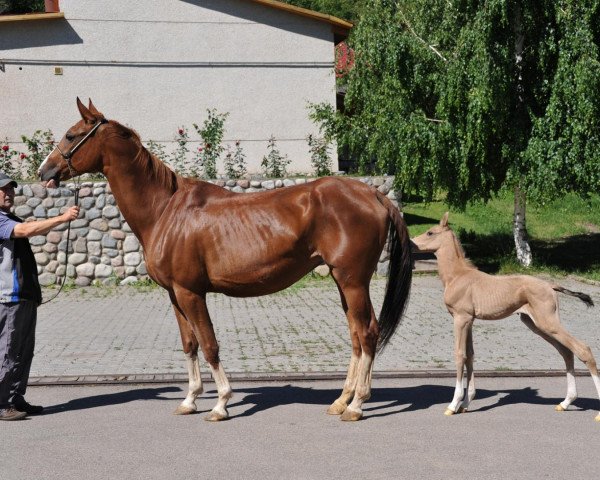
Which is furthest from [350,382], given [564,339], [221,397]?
[564,339]

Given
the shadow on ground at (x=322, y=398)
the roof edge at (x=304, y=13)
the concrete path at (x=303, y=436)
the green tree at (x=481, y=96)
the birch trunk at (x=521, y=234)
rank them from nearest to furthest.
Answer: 1. the concrete path at (x=303, y=436)
2. the shadow on ground at (x=322, y=398)
3. the green tree at (x=481, y=96)
4. the birch trunk at (x=521, y=234)
5. the roof edge at (x=304, y=13)

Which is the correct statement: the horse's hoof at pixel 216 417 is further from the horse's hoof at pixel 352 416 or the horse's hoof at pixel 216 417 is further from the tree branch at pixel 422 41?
the tree branch at pixel 422 41

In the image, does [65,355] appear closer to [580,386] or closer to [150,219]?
[150,219]

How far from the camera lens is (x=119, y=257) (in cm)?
1697

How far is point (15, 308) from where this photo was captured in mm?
6961

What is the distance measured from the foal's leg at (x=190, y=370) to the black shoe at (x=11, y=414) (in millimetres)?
1277

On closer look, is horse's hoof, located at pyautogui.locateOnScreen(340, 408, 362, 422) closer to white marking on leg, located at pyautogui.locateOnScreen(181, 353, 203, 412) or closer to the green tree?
white marking on leg, located at pyautogui.locateOnScreen(181, 353, 203, 412)

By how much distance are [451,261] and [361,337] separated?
1.04 metres

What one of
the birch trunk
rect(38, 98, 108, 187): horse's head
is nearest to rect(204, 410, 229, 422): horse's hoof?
rect(38, 98, 108, 187): horse's head

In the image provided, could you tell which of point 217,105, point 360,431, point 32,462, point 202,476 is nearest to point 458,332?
point 360,431

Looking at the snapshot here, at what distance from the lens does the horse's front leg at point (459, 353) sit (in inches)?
263

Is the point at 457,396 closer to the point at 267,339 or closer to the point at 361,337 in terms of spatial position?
the point at 361,337

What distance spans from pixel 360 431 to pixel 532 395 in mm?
1969

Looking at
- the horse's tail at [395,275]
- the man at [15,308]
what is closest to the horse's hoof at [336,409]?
the horse's tail at [395,275]
